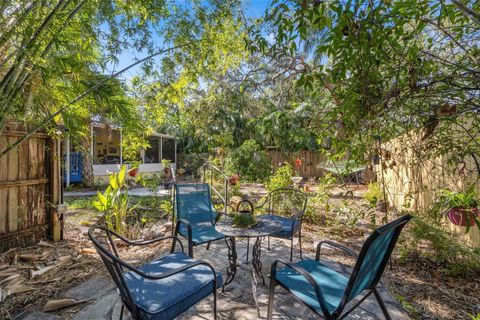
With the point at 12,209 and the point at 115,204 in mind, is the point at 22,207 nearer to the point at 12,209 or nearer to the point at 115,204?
the point at 12,209

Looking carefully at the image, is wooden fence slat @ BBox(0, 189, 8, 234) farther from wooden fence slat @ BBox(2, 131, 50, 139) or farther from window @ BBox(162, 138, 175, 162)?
window @ BBox(162, 138, 175, 162)

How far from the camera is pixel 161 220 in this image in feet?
16.5

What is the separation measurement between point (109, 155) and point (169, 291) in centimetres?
1178

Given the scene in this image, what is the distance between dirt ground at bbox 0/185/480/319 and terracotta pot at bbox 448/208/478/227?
2.47 ft

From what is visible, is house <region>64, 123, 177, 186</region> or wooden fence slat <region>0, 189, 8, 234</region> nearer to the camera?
wooden fence slat <region>0, 189, 8, 234</region>

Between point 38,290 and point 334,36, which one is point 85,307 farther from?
point 334,36

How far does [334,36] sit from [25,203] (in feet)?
13.6

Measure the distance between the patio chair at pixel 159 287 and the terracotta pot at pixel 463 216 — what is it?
229 cm

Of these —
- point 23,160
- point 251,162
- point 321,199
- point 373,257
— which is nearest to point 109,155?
point 251,162

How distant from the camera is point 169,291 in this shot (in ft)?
5.46

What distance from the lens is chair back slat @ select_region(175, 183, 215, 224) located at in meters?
3.25

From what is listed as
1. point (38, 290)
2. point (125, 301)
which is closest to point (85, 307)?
point (38, 290)

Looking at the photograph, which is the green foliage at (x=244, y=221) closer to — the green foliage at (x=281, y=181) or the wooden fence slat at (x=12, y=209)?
the green foliage at (x=281, y=181)

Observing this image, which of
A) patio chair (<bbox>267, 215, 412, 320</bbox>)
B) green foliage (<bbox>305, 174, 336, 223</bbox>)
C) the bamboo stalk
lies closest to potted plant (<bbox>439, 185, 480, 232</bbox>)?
patio chair (<bbox>267, 215, 412, 320</bbox>)
